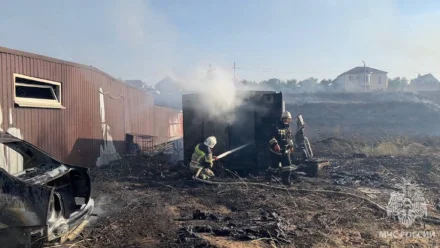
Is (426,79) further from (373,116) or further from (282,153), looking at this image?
(282,153)

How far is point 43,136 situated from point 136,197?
10.5 ft

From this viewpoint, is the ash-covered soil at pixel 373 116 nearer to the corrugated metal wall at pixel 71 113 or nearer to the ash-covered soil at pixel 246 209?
the corrugated metal wall at pixel 71 113

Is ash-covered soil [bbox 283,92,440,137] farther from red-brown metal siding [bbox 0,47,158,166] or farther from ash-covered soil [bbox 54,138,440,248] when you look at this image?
ash-covered soil [bbox 54,138,440,248]

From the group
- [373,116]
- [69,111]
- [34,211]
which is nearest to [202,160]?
[69,111]

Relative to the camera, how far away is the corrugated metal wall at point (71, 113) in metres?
7.90

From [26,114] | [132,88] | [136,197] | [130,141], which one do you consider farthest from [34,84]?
[132,88]

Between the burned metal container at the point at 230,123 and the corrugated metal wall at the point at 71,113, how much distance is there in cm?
329

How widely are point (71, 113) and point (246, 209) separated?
6575 mm

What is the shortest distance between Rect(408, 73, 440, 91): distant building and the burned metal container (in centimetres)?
7874

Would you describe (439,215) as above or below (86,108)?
below

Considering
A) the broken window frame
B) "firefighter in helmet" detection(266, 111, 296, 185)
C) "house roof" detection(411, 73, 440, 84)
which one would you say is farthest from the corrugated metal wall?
"house roof" detection(411, 73, 440, 84)

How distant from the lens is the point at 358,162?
13.2m

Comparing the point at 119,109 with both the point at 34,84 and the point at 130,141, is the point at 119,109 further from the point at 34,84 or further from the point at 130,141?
the point at 34,84

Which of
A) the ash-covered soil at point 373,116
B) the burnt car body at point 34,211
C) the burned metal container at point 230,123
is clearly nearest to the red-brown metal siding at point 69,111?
the burned metal container at point 230,123
